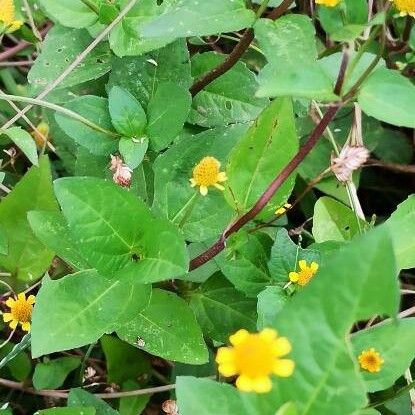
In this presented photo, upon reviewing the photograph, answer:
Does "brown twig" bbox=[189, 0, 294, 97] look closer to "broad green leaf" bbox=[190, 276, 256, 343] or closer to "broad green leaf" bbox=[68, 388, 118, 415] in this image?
"broad green leaf" bbox=[190, 276, 256, 343]

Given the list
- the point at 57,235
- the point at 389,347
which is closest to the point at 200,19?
the point at 57,235

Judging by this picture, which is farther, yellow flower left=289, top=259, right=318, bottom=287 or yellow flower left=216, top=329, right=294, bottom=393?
yellow flower left=289, top=259, right=318, bottom=287

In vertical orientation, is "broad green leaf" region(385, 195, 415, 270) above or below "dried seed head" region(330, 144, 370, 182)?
below

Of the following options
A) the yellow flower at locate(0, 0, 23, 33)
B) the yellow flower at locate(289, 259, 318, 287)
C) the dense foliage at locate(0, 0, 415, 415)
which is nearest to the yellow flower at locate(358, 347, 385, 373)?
the dense foliage at locate(0, 0, 415, 415)

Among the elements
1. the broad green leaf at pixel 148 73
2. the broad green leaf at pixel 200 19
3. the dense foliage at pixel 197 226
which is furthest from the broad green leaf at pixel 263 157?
the broad green leaf at pixel 148 73

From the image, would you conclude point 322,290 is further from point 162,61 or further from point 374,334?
point 162,61

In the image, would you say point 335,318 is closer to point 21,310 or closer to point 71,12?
point 21,310

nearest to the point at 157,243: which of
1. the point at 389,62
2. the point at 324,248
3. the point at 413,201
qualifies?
the point at 324,248
